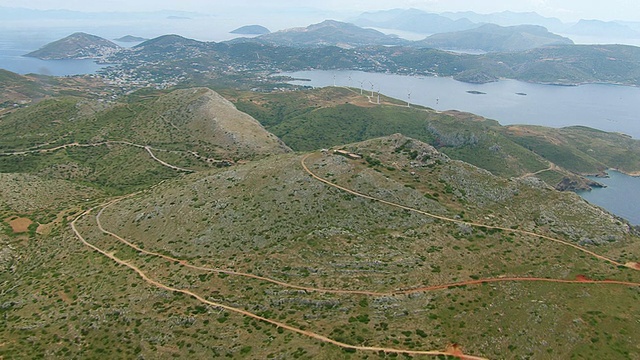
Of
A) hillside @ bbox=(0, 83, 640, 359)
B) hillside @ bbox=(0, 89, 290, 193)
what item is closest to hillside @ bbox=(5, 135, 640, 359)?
hillside @ bbox=(0, 83, 640, 359)

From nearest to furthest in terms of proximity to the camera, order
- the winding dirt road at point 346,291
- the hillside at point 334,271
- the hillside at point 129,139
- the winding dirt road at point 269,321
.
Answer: the winding dirt road at point 269,321 < the winding dirt road at point 346,291 < the hillside at point 334,271 < the hillside at point 129,139

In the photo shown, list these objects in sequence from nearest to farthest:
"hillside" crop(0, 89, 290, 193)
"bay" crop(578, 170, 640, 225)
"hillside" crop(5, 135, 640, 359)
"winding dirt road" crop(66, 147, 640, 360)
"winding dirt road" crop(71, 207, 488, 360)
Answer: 1. "winding dirt road" crop(71, 207, 488, 360)
2. "winding dirt road" crop(66, 147, 640, 360)
3. "hillside" crop(5, 135, 640, 359)
4. "hillside" crop(0, 89, 290, 193)
5. "bay" crop(578, 170, 640, 225)

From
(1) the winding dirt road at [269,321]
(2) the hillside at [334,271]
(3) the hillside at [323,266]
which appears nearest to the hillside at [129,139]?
(3) the hillside at [323,266]

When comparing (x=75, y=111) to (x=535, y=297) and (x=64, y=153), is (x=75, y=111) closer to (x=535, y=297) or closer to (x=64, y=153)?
(x=64, y=153)

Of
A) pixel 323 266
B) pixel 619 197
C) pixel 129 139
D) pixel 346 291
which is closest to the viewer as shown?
pixel 346 291

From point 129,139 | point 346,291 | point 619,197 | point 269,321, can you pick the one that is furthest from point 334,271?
point 619,197

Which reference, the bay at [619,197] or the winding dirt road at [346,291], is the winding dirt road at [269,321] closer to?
the winding dirt road at [346,291]

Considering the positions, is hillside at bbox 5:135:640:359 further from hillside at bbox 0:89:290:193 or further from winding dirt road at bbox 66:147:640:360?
hillside at bbox 0:89:290:193

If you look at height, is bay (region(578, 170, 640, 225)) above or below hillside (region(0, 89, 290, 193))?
below

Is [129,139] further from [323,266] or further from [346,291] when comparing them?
[346,291]
